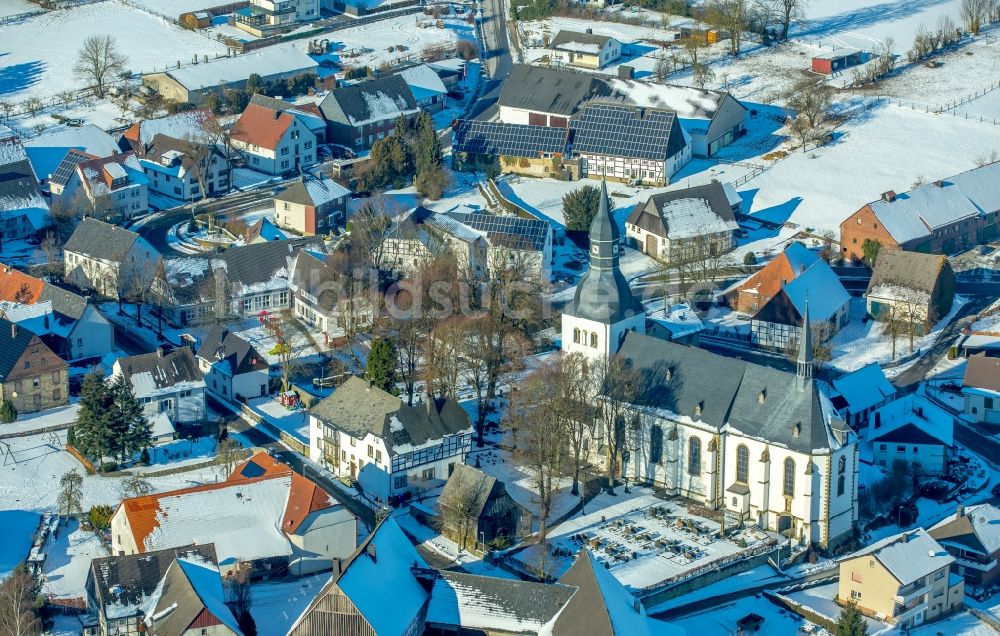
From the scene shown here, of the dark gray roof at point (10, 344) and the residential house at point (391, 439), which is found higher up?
the dark gray roof at point (10, 344)

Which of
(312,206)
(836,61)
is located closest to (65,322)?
(312,206)

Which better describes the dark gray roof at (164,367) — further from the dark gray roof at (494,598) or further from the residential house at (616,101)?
the residential house at (616,101)

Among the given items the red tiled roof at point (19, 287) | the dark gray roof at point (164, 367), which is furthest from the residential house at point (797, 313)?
the red tiled roof at point (19, 287)

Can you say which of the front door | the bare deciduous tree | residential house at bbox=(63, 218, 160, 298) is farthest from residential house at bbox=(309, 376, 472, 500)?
the bare deciduous tree

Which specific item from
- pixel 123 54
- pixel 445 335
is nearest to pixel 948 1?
pixel 123 54

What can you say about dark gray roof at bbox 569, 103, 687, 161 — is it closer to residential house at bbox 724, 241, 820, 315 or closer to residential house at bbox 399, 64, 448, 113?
residential house at bbox 399, 64, 448, 113

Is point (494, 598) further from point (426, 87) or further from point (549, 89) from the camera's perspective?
point (426, 87)
